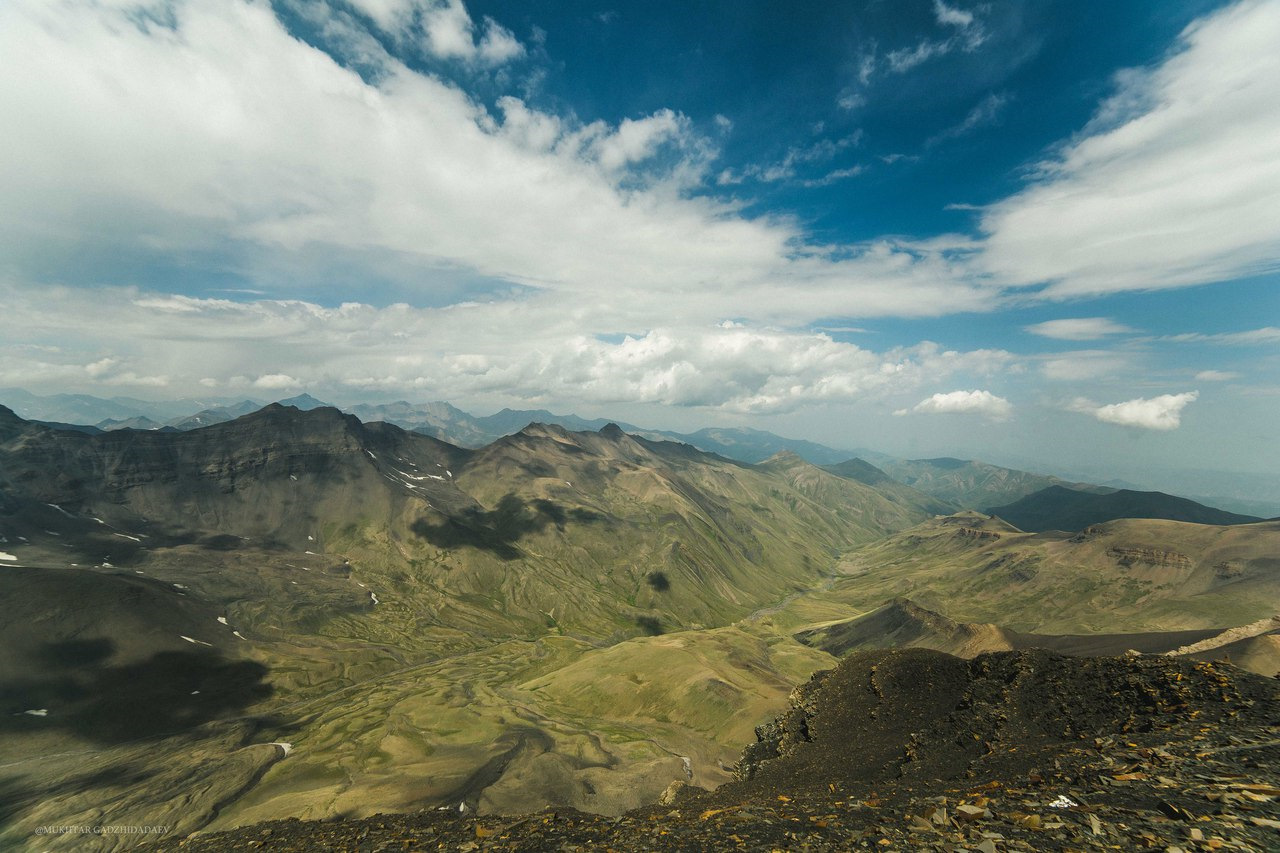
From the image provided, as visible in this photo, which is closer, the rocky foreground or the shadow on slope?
the rocky foreground

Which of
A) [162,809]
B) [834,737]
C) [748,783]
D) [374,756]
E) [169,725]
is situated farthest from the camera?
[169,725]

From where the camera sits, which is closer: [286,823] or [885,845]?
[885,845]

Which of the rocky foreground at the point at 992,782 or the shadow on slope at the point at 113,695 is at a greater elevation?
the rocky foreground at the point at 992,782

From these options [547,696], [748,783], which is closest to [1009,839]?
[748,783]

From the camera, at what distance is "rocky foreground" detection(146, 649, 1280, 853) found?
1609 cm

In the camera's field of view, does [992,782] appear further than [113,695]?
No

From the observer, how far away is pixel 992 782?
2352 cm

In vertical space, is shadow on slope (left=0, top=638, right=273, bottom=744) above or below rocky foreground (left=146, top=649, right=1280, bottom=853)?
below

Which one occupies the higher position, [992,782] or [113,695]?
[992,782]

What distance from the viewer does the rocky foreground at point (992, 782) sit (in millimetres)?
16094

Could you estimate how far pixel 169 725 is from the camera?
170000mm

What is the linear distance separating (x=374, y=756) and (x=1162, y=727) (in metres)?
171

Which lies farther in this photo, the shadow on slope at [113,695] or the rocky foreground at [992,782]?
the shadow on slope at [113,695]

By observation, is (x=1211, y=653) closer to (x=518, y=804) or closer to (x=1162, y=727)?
(x=1162, y=727)
